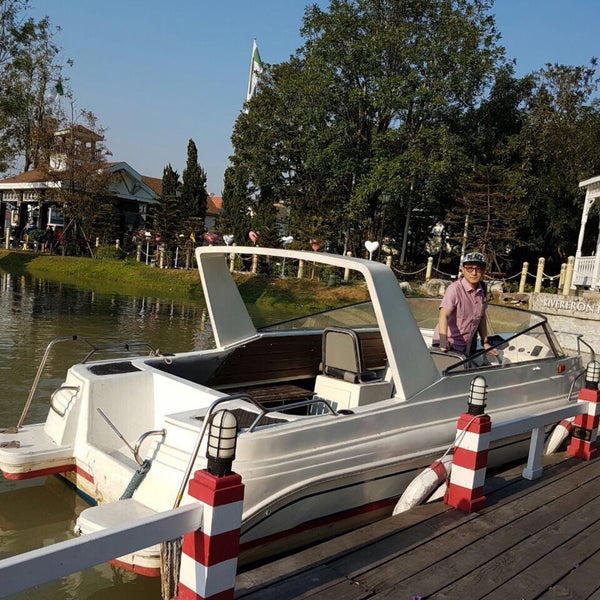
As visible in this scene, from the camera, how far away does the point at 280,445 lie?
3.34 meters

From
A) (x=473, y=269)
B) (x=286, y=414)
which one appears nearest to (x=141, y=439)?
(x=286, y=414)

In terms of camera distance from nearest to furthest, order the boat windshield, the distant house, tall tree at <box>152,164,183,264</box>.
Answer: the boat windshield < tall tree at <box>152,164,183,264</box> < the distant house

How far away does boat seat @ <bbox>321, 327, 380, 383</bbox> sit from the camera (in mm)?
4520

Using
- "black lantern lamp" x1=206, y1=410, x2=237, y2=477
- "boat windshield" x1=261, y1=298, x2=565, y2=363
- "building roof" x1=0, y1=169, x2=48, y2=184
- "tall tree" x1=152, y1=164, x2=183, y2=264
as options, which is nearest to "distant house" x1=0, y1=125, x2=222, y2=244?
"building roof" x1=0, y1=169, x2=48, y2=184

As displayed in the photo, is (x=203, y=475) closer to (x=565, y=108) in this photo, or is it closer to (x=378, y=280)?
(x=378, y=280)

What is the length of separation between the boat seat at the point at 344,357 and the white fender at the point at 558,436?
6.09 feet

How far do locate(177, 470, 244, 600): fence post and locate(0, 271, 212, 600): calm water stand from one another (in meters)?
1.21

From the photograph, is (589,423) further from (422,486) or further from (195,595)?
(195,595)

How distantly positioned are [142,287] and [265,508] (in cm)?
2104

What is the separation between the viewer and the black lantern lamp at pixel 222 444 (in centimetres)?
239

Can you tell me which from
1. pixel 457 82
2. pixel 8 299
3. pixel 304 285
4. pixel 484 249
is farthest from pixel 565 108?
pixel 8 299

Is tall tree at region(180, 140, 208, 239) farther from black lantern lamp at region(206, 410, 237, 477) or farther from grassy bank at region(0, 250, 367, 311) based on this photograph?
black lantern lamp at region(206, 410, 237, 477)

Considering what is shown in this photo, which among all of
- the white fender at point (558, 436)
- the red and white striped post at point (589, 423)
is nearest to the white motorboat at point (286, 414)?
the white fender at point (558, 436)

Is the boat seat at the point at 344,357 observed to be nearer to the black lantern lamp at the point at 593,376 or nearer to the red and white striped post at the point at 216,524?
the black lantern lamp at the point at 593,376
